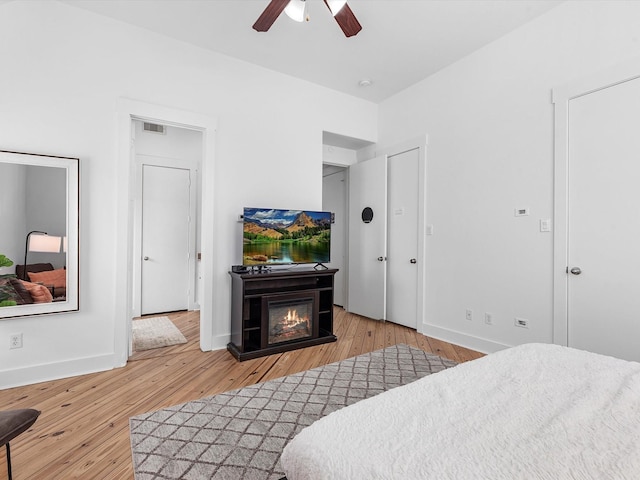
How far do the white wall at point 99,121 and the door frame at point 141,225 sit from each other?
1.85 meters

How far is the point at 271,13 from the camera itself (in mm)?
2160

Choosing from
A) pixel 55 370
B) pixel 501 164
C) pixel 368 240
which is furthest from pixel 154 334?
pixel 501 164

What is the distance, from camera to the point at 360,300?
4.91 m

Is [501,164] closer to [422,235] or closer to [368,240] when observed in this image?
[422,235]

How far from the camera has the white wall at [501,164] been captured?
2769 mm

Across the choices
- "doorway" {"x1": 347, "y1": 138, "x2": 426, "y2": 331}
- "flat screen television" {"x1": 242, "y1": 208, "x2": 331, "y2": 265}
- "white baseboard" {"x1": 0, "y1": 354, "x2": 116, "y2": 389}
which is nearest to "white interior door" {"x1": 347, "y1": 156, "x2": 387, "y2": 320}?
"doorway" {"x1": 347, "y1": 138, "x2": 426, "y2": 331}

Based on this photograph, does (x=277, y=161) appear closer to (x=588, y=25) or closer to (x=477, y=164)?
(x=477, y=164)

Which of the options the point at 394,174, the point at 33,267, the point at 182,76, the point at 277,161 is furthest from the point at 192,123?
the point at 394,174

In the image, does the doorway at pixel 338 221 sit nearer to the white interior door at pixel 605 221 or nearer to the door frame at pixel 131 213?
the door frame at pixel 131 213

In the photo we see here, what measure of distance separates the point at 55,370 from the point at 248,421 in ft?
5.95

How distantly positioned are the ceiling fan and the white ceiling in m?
0.67

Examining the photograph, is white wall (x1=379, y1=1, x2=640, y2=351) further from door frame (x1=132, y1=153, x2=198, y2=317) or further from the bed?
door frame (x1=132, y1=153, x2=198, y2=317)

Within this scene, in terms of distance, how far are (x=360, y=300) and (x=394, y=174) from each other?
1881mm

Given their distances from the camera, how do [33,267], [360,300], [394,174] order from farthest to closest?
1. [360,300]
2. [394,174]
3. [33,267]
